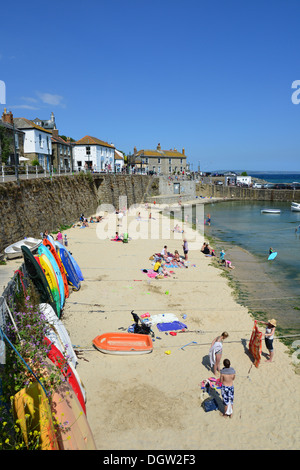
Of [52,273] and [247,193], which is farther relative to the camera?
[247,193]

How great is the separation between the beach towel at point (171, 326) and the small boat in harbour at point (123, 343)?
96 cm

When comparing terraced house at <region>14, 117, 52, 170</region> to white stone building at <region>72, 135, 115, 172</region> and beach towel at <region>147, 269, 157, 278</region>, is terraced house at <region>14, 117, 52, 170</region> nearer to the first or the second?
white stone building at <region>72, 135, 115, 172</region>

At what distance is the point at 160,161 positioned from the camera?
211 feet

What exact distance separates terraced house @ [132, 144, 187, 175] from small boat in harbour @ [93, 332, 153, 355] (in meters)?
53.4

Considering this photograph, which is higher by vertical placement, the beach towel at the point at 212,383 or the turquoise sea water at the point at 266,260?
the turquoise sea water at the point at 266,260

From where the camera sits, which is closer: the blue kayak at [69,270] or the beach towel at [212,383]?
the beach towel at [212,383]

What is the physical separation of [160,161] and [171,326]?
57899 millimetres

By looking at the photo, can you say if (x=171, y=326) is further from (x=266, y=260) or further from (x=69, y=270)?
(x=266, y=260)

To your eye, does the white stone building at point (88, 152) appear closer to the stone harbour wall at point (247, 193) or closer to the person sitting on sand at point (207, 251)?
the stone harbour wall at point (247, 193)

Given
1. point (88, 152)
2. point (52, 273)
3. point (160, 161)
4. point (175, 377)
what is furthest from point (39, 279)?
point (160, 161)

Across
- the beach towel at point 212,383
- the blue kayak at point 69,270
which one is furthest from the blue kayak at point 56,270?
the beach towel at point 212,383

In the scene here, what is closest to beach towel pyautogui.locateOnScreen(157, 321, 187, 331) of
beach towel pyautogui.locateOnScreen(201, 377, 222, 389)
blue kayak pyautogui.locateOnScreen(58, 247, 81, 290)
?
beach towel pyautogui.locateOnScreen(201, 377, 222, 389)

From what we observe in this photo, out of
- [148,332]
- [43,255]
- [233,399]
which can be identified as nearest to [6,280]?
[43,255]

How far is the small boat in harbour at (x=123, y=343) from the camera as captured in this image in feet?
25.7
